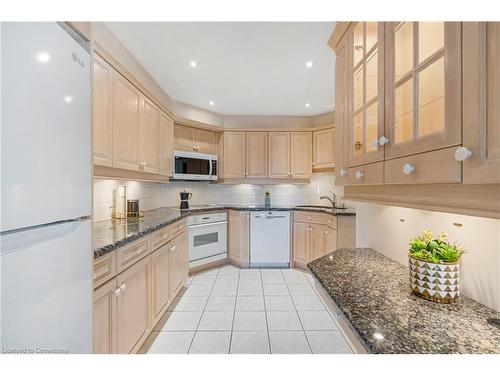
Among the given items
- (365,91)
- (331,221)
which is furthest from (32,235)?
(331,221)

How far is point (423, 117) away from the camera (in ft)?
2.19

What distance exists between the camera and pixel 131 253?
1.47 meters

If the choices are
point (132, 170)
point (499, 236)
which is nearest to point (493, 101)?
point (499, 236)

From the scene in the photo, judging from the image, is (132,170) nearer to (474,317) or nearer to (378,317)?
(378,317)

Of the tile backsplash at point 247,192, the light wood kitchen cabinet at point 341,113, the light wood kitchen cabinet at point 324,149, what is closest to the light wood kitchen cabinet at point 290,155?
the light wood kitchen cabinet at point 324,149

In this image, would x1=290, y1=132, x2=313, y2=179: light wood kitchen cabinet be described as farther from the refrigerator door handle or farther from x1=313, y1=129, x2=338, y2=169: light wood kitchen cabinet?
the refrigerator door handle

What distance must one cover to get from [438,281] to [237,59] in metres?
2.29

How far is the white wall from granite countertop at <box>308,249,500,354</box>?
0.19 ft

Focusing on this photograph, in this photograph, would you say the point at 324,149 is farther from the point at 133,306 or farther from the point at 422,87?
the point at 133,306

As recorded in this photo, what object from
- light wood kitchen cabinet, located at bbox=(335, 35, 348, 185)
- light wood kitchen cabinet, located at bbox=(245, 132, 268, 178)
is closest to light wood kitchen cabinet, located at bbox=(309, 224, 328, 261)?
light wood kitchen cabinet, located at bbox=(245, 132, 268, 178)

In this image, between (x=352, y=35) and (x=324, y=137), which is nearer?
(x=352, y=35)

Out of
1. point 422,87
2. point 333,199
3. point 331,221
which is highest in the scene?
point 422,87

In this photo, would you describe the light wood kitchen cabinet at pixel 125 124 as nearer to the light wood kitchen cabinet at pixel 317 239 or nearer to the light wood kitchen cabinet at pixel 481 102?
the light wood kitchen cabinet at pixel 481 102

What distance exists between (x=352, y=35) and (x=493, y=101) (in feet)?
2.96
